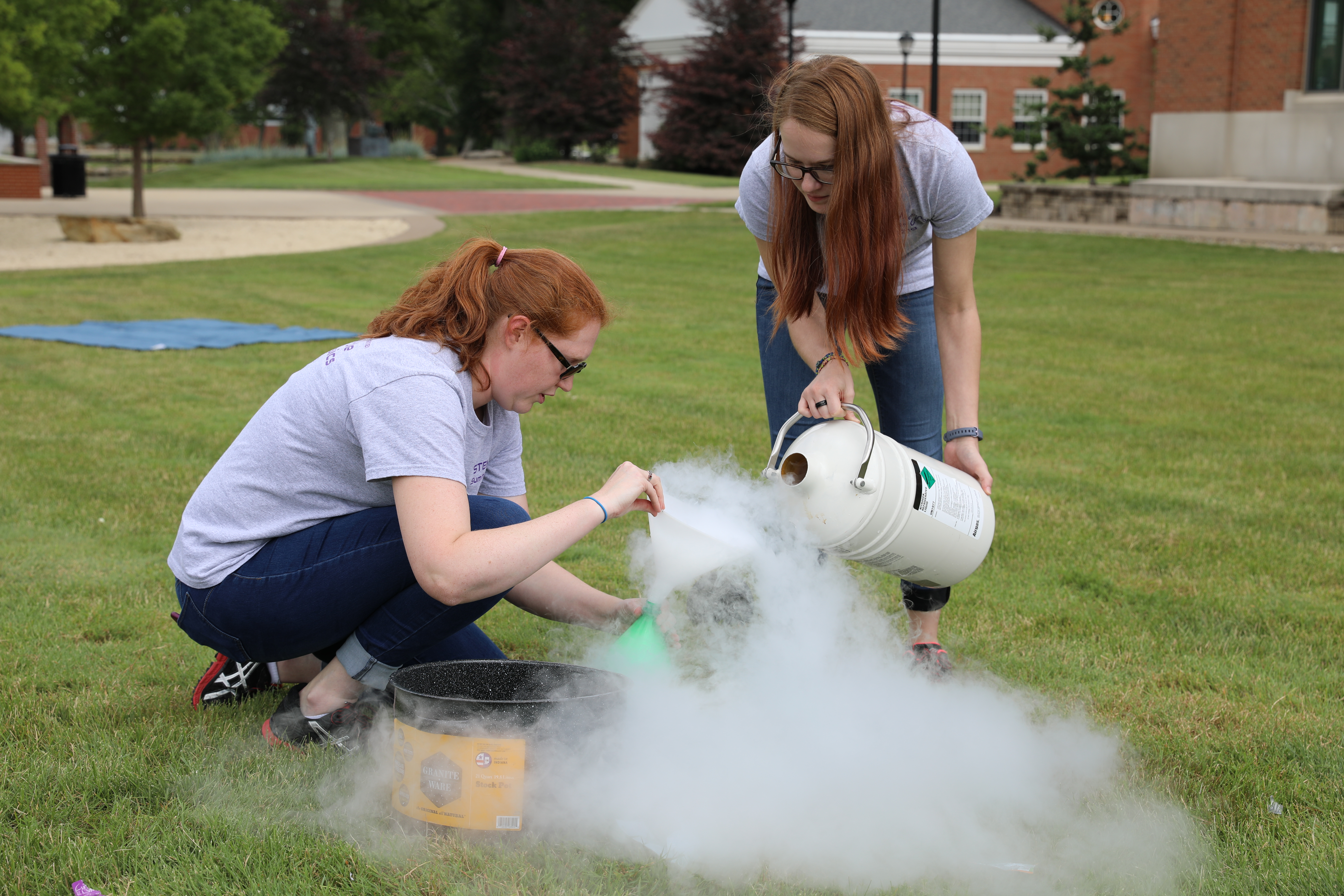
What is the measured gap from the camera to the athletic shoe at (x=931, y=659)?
2936 millimetres

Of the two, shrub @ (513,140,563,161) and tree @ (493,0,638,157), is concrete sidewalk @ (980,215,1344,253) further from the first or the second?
shrub @ (513,140,563,161)

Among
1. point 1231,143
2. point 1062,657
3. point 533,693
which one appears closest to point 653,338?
point 1062,657

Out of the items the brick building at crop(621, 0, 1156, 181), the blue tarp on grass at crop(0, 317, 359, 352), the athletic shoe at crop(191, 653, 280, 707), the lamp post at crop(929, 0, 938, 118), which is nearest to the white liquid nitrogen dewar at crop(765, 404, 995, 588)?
the athletic shoe at crop(191, 653, 280, 707)

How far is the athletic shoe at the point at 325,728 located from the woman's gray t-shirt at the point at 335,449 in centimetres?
36

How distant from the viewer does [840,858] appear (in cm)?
217

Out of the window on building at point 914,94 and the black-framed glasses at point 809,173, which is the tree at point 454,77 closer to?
the window on building at point 914,94

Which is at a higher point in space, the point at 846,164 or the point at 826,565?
the point at 846,164

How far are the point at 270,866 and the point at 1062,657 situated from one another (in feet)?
6.75

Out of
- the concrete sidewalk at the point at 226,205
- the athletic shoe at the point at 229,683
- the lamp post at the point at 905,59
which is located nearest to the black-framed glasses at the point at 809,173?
the athletic shoe at the point at 229,683

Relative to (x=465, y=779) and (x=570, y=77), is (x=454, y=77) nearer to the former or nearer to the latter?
(x=570, y=77)

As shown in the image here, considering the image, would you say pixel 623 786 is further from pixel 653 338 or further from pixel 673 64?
pixel 673 64

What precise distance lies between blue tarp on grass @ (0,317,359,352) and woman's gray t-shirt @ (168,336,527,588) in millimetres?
5973

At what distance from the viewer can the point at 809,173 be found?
249 cm

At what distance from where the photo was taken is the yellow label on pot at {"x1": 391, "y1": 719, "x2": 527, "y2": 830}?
2098mm
